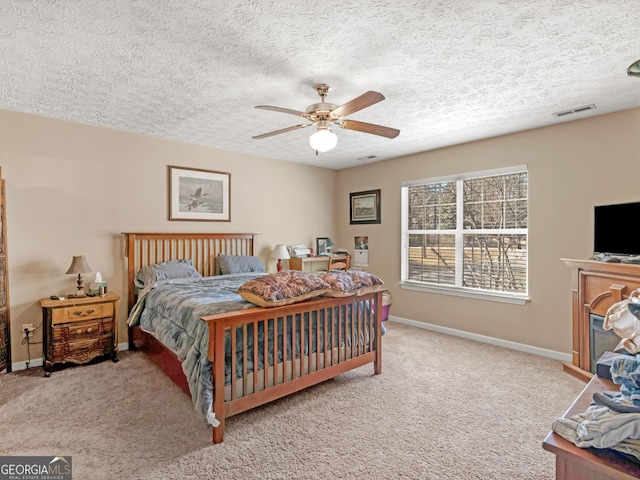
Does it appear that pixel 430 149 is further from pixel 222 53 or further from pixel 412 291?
pixel 222 53

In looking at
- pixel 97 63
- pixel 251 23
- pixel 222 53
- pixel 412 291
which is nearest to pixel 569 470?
pixel 251 23

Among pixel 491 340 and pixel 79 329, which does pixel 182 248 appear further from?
pixel 491 340

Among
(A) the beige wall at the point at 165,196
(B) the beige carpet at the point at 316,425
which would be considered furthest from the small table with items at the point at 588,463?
(A) the beige wall at the point at 165,196

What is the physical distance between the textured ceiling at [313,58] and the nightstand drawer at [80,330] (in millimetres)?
2016

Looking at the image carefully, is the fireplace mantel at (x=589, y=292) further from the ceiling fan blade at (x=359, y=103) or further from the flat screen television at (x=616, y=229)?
the ceiling fan blade at (x=359, y=103)

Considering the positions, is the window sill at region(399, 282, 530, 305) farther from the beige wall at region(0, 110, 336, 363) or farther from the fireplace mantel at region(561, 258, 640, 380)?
the beige wall at region(0, 110, 336, 363)

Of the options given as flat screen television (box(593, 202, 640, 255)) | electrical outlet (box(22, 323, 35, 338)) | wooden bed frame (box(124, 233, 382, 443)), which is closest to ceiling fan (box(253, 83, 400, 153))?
wooden bed frame (box(124, 233, 382, 443))

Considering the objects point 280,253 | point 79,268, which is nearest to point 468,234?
point 280,253

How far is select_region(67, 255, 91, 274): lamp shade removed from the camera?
3.25 m

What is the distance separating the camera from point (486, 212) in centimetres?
417

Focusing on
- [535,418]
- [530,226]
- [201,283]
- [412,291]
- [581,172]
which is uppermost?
[581,172]

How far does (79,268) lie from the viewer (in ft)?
10.7

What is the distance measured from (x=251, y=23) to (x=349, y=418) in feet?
8.34

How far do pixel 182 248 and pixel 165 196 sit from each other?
26.3 inches
